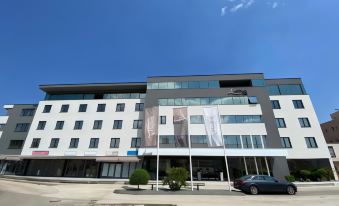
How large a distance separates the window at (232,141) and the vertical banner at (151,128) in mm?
13123

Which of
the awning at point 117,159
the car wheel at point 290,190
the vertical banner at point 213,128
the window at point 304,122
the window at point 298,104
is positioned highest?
the window at point 298,104

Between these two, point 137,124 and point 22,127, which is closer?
point 137,124

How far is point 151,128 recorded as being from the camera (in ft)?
64.3

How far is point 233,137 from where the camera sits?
28.2 metres

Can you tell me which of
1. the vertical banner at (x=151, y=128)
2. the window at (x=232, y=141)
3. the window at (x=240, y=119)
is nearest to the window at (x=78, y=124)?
the vertical banner at (x=151, y=128)

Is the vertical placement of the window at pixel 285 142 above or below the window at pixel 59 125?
below

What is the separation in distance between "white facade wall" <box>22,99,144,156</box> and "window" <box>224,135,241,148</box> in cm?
1383

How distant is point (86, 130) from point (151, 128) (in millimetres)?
18574

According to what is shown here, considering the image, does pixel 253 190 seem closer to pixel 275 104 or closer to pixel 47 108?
pixel 275 104

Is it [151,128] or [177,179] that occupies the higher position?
[151,128]

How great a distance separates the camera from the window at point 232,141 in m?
27.6

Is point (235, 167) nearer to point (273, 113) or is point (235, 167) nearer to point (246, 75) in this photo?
point (273, 113)

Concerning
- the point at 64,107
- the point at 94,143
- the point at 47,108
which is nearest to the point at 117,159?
the point at 94,143

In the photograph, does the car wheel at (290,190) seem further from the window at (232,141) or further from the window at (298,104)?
the window at (298,104)
